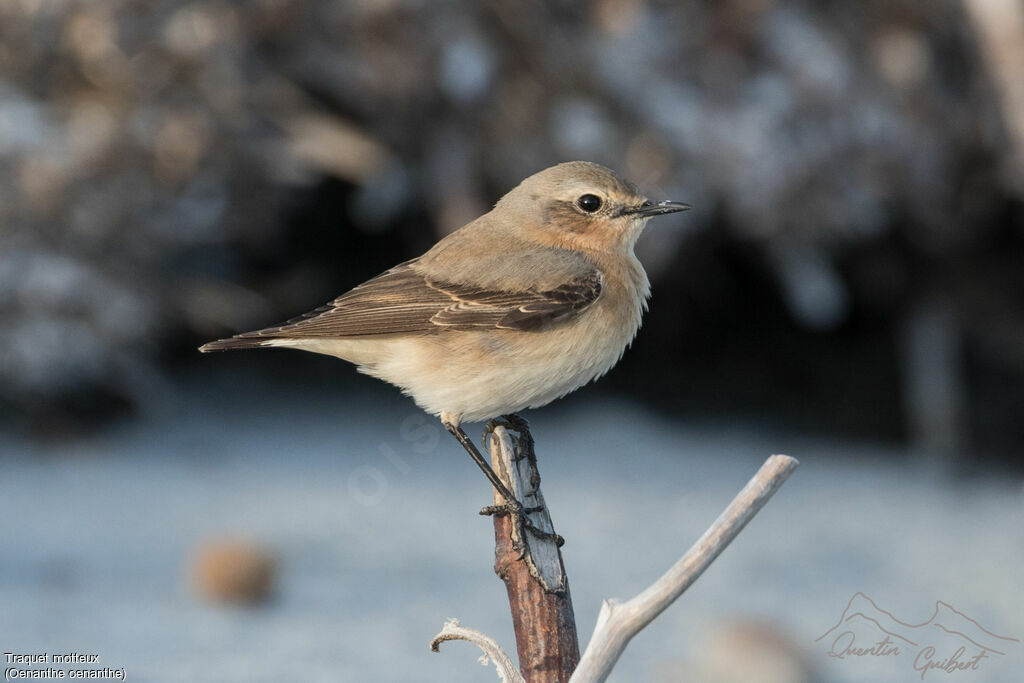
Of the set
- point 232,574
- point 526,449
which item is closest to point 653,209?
point 526,449

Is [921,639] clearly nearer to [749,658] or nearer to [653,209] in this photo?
[749,658]

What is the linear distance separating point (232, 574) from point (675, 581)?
10.5 ft

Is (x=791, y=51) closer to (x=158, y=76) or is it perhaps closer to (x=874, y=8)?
(x=874, y=8)

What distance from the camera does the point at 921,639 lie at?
16.8 feet

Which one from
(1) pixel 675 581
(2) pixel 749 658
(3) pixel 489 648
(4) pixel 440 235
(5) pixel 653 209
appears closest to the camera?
(1) pixel 675 581

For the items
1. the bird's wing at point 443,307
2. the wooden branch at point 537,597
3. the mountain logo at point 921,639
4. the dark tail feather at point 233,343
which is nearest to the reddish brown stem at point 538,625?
the wooden branch at point 537,597

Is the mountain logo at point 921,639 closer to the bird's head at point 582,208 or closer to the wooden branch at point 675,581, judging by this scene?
the bird's head at point 582,208

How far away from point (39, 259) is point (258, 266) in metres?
1.33

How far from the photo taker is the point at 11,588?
5.12 metres

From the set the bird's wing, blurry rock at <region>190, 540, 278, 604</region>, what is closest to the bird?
the bird's wing

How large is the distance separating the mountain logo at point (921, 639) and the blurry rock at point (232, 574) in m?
2.39

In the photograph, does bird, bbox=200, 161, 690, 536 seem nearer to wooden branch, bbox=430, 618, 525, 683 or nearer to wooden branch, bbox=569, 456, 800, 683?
wooden branch, bbox=430, 618, 525, 683

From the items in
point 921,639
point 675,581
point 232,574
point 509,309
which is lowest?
point 675,581

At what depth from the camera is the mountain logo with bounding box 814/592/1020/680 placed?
471 centimetres
